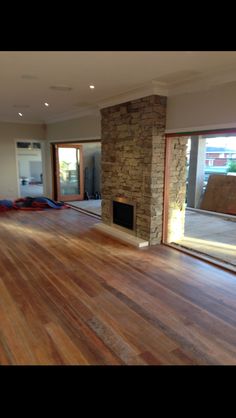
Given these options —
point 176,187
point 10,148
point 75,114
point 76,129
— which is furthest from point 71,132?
point 176,187

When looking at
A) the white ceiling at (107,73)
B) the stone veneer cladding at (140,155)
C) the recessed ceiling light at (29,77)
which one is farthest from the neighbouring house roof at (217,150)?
the recessed ceiling light at (29,77)

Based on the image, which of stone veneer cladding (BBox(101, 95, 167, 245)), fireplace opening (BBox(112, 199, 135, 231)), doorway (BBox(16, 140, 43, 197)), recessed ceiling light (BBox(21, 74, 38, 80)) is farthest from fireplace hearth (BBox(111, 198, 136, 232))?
doorway (BBox(16, 140, 43, 197))

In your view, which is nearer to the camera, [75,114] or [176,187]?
[176,187]

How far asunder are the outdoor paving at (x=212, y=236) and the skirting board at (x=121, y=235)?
2.46ft

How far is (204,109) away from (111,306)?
307cm

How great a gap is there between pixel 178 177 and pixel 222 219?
2.79 m

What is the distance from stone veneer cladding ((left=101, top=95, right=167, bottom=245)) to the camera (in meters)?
4.78

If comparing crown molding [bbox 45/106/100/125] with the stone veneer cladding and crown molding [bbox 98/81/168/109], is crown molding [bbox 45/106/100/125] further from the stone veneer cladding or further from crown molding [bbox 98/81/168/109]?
crown molding [bbox 98/81/168/109]

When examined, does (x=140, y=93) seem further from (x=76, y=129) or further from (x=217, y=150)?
(x=217, y=150)

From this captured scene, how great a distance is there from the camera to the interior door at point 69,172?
9664 millimetres

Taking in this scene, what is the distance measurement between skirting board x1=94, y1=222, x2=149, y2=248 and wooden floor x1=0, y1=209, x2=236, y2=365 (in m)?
0.19

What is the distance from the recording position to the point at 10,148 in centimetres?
937

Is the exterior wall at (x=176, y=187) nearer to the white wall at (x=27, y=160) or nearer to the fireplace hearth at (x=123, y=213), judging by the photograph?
the fireplace hearth at (x=123, y=213)
